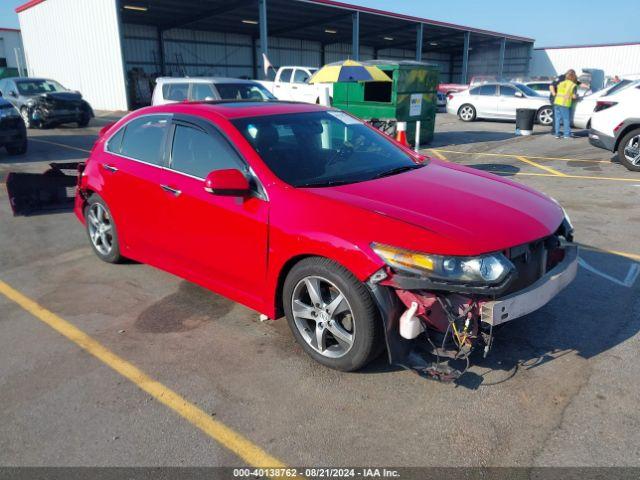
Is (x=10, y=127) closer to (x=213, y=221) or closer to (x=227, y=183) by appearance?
(x=213, y=221)

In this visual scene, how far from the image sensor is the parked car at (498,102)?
18312mm

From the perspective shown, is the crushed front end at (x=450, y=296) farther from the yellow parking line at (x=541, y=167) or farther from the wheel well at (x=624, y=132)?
the wheel well at (x=624, y=132)

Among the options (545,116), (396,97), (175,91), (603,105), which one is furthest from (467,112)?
(175,91)

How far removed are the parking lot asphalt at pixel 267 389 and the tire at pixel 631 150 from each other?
5.79 m

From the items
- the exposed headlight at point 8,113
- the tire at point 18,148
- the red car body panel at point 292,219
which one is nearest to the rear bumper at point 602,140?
the red car body panel at point 292,219

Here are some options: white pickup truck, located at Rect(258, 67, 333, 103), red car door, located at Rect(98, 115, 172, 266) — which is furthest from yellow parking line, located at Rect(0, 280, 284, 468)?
white pickup truck, located at Rect(258, 67, 333, 103)

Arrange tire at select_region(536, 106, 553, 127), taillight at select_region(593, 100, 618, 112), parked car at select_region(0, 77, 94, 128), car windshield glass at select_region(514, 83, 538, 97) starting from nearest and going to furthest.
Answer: taillight at select_region(593, 100, 618, 112) → parked car at select_region(0, 77, 94, 128) → tire at select_region(536, 106, 553, 127) → car windshield glass at select_region(514, 83, 538, 97)

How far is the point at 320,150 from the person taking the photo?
3.91 meters

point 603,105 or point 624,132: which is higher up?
point 603,105

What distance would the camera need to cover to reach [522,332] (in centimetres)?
368

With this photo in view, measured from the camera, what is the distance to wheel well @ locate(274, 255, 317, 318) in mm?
3303

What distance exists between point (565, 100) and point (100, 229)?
13.5 meters

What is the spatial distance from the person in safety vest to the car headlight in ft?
43.1

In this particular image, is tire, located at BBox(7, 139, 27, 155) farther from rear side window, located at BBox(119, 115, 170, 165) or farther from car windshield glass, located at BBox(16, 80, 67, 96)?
rear side window, located at BBox(119, 115, 170, 165)
